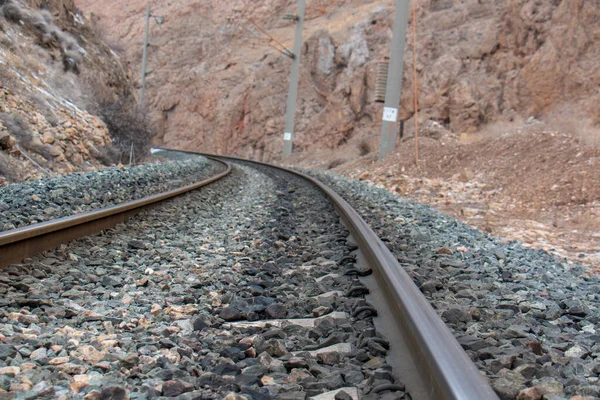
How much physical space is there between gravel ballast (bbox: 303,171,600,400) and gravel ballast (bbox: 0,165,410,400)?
52cm

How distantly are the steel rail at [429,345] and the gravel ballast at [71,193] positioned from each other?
361cm

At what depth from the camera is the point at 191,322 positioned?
10.4 ft

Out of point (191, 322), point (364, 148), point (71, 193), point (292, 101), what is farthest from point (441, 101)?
Result: point (191, 322)

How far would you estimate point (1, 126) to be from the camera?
985 cm

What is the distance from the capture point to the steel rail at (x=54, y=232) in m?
3.98

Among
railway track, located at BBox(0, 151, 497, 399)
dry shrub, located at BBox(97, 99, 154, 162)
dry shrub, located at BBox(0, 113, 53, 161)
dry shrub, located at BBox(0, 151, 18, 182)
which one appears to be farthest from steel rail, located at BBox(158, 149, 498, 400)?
dry shrub, located at BBox(97, 99, 154, 162)

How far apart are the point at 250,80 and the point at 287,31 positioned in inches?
566

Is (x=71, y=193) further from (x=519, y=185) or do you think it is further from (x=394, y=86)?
(x=394, y=86)

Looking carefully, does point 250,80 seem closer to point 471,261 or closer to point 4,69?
point 4,69

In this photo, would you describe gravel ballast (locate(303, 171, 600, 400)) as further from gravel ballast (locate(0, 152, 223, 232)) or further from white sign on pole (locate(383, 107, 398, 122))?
white sign on pole (locate(383, 107, 398, 122))

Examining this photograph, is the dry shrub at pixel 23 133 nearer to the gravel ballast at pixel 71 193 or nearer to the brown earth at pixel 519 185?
the gravel ballast at pixel 71 193

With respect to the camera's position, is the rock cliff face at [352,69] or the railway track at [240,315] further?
the rock cliff face at [352,69]

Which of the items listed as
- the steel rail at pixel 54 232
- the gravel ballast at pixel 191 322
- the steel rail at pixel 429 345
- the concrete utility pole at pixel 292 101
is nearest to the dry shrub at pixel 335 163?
the concrete utility pole at pixel 292 101

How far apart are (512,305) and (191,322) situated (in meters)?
2.05
